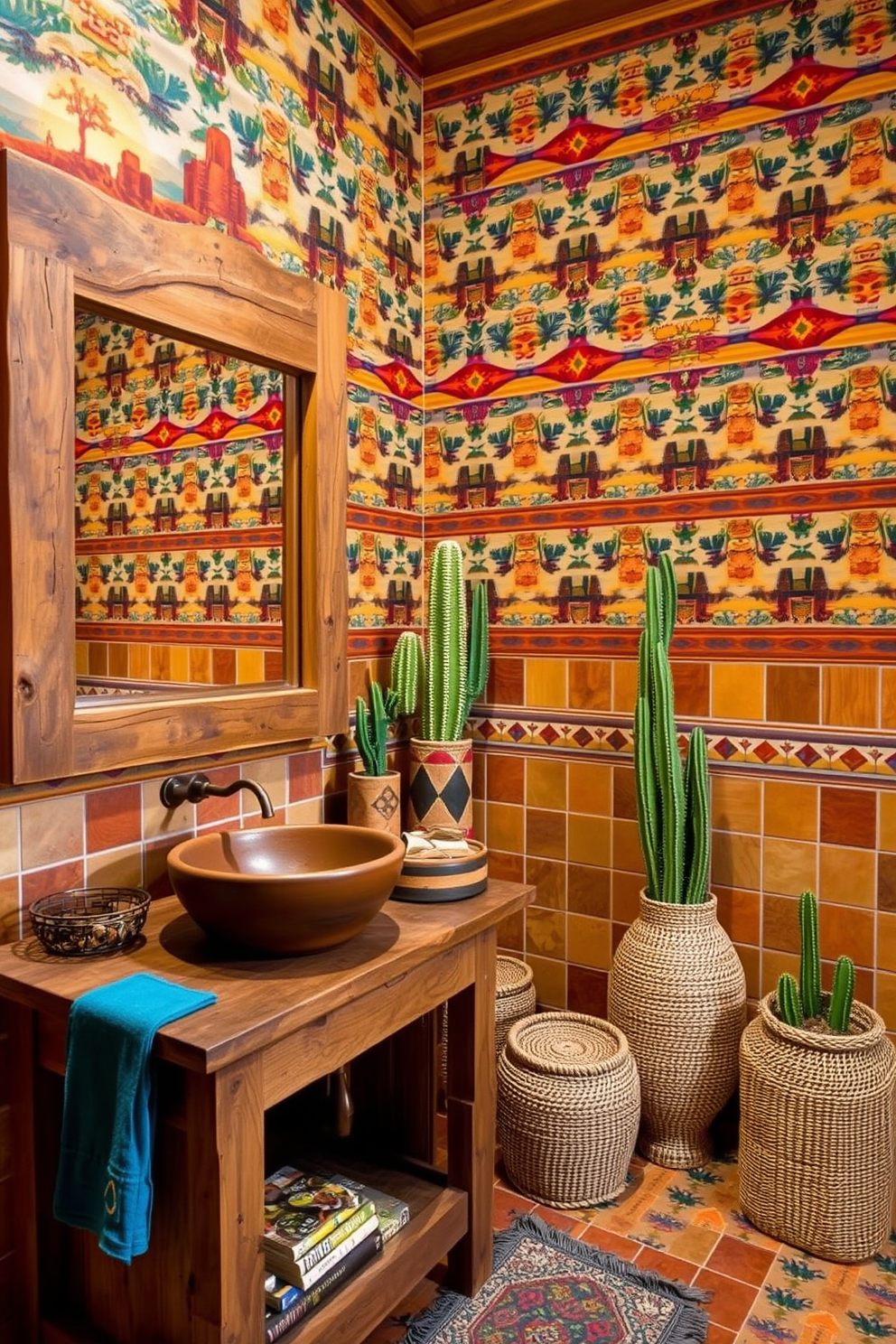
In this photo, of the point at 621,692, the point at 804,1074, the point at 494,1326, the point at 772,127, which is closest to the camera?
the point at 494,1326

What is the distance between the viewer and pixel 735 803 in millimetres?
2443

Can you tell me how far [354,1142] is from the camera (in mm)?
2117

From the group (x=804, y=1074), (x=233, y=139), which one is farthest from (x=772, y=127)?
(x=804, y=1074)

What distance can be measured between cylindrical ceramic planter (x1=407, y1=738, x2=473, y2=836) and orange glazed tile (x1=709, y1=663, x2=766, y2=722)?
669 mm

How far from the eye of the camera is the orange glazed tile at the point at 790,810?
234 cm

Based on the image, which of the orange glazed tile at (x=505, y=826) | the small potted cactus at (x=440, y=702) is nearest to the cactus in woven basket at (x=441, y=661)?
the small potted cactus at (x=440, y=702)

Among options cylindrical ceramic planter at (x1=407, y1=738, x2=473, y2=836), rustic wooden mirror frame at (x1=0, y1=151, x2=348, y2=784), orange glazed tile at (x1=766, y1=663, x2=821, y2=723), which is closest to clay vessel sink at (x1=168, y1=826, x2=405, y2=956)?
rustic wooden mirror frame at (x1=0, y1=151, x2=348, y2=784)

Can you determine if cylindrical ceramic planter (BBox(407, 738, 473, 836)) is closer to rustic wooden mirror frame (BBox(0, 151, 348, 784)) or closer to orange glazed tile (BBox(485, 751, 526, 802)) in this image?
orange glazed tile (BBox(485, 751, 526, 802))

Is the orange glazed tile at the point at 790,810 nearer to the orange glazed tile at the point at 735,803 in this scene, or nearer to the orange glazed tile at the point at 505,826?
the orange glazed tile at the point at 735,803

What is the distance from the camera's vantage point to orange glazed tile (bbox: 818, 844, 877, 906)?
2.28 meters

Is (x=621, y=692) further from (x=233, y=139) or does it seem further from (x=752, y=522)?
(x=233, y=139)

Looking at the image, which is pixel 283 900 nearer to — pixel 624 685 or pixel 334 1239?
pixel 334 1239

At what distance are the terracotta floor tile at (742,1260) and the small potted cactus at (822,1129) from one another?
68 mm

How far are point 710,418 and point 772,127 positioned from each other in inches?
27.9
